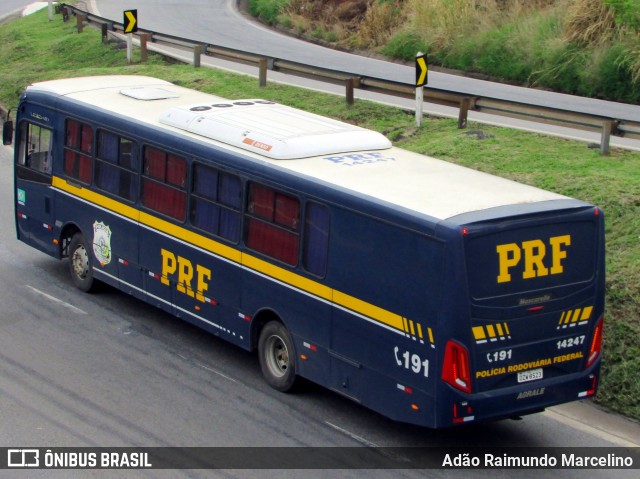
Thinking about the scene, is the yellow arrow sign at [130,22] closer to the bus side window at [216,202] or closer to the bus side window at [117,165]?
the bus side window at [117,165]

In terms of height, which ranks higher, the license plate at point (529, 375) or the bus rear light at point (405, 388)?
the license plate at point (529, 375)

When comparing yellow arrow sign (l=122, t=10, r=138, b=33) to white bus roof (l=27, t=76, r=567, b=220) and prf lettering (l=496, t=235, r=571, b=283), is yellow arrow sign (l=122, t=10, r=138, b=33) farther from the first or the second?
prf lettering (l=496, t=235, r=571, b=283)

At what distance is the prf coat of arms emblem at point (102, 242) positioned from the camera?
52.6 ft

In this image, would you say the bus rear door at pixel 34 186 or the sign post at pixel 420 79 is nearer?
the bus rear door at pixel 34 186

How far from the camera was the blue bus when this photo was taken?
10914mm

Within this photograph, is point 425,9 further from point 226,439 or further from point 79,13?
point 226,439

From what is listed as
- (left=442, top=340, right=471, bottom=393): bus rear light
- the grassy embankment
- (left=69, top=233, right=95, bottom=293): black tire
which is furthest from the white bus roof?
the grassy embankment

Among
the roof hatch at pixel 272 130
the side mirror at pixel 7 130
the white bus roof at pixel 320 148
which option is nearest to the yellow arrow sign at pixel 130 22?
the side mirror at pixel 7 130

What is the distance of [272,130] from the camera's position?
542 inches

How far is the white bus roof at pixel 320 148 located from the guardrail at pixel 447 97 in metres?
5.54

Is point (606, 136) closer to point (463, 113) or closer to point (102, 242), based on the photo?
point (463, 113)

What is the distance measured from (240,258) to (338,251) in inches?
76.2

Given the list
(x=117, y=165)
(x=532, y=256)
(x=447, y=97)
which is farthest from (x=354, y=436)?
(x=447, y=97)

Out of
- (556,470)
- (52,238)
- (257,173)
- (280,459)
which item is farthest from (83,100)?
(556,470)
